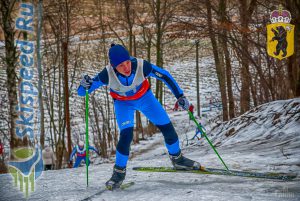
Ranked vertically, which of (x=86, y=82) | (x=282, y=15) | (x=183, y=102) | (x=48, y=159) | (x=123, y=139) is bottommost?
(x=48, y=159)

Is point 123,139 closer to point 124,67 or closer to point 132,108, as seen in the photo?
point 132,108

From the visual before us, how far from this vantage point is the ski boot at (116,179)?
14.0 ft

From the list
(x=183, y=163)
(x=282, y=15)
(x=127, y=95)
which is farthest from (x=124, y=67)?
(x=282, y=15)

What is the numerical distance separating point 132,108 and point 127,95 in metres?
0.22

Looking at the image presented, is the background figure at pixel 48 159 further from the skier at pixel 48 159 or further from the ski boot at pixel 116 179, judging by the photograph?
the ski boot at pixel 116 179

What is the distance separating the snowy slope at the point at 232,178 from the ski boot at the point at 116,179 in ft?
0.38

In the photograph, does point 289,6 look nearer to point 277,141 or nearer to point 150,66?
point 277,141

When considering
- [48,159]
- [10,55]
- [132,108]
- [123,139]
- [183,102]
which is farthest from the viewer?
[48,159]

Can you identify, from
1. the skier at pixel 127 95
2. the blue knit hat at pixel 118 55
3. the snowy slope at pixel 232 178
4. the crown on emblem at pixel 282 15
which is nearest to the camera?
the snowy slope at pixel 232 178

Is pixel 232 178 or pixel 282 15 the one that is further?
pixel 282 15

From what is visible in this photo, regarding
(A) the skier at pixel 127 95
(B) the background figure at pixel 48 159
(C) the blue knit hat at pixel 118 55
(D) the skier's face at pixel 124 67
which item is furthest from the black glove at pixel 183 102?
(B) the background figure at pixel 48 159

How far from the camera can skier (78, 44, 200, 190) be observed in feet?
14.0

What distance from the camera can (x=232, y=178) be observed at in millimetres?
4348

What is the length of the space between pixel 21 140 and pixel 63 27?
9475mm
